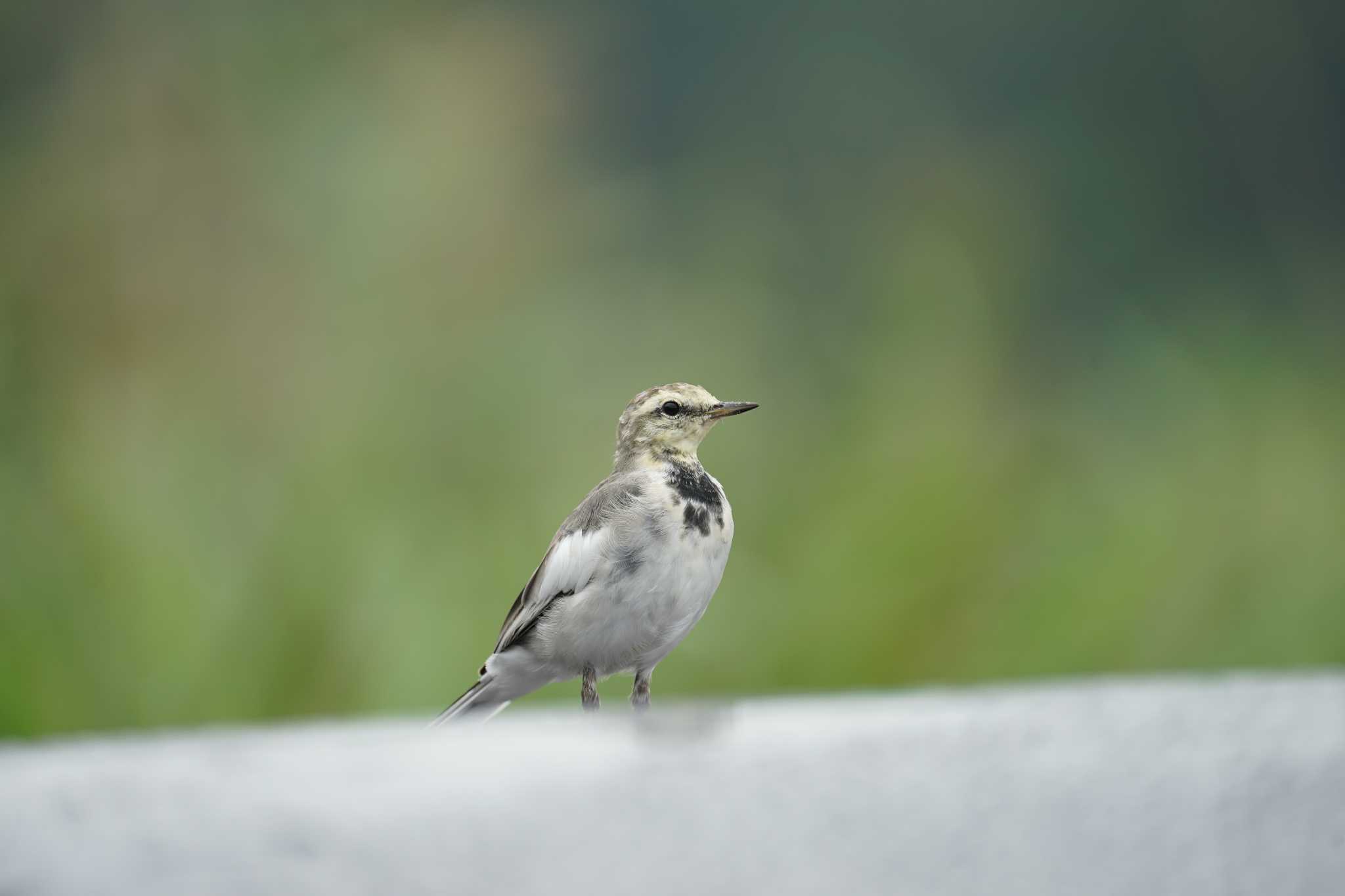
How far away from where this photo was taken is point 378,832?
2.97ft

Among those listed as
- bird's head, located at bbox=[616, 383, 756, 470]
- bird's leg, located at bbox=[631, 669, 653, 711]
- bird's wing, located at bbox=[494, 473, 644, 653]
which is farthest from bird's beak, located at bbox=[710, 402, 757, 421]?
bird's leg, located at bbox=[631, 669, 653, 711]

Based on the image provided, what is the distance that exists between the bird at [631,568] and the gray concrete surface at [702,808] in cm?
28

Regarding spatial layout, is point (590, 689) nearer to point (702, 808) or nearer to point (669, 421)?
point (669, 421)

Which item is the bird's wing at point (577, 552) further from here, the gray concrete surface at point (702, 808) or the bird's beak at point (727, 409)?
the gray concrete surface at point (702, 808)

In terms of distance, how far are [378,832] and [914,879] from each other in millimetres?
375

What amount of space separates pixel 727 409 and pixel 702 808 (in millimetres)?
574

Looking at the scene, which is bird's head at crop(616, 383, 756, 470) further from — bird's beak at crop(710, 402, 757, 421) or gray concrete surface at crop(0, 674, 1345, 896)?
gray concrete surface at crop(0, 674, 1345, 896)

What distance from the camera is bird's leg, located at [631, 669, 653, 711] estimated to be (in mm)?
1530

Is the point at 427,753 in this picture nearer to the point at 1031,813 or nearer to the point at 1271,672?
the point at 1031,813

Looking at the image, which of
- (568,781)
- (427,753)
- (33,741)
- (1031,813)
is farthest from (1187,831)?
(33,741)

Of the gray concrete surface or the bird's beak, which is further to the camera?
the bird's beak

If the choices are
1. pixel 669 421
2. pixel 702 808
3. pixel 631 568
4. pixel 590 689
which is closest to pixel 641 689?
pixel 590 689

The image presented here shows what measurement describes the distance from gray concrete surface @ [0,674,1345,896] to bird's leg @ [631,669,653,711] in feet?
1.28

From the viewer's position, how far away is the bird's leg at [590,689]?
1.46 m
